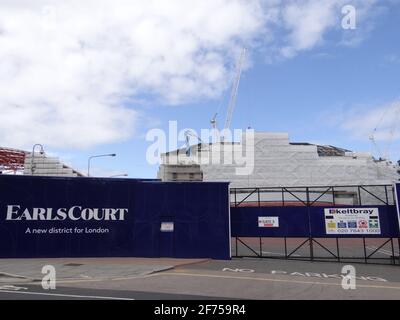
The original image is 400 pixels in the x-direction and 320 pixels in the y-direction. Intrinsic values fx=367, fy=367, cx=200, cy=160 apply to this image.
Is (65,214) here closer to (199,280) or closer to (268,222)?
(199,280)

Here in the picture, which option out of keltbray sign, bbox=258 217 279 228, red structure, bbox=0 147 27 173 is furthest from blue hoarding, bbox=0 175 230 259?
red structure, bbox=0 147 27 173

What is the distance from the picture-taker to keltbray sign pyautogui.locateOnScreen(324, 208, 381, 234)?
811 inches

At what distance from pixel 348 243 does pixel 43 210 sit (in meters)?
32.4

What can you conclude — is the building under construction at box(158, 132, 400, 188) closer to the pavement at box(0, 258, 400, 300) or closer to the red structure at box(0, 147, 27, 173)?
the red structure at box(0, 147, 27, 173)

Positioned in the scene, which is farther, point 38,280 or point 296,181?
point 296,181

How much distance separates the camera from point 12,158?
9312 centimetres

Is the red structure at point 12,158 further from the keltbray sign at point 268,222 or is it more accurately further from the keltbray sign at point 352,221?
the keltbray sign at point 352,221

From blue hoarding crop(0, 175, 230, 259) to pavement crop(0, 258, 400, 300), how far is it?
126cm

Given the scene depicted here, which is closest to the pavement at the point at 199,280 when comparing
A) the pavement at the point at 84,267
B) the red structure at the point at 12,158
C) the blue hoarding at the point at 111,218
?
the pavement at the point at 84,267

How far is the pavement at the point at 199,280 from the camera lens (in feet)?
36.9

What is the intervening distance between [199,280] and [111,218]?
929 cm

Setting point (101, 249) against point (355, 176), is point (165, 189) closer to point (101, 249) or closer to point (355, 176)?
point (101, 249)
